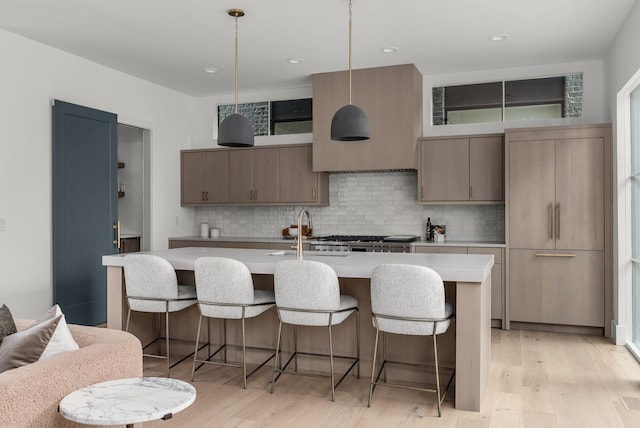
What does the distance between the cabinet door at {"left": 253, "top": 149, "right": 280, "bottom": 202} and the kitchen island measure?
7.11ft

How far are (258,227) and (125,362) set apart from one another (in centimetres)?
503

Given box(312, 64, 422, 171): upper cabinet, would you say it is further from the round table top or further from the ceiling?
the round table top

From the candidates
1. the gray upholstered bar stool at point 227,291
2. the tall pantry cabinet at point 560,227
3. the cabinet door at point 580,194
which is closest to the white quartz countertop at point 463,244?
the tall pantry cabinet at point 560,227

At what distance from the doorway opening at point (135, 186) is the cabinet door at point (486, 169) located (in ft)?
12.7

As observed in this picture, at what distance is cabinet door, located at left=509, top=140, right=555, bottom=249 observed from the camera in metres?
5.40

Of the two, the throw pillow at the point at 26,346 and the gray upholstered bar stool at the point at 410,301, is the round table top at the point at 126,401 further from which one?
the gray upholstered bar stool at the point at 410,301

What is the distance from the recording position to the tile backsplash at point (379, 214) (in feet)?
20.3

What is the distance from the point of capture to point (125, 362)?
7.32 ft

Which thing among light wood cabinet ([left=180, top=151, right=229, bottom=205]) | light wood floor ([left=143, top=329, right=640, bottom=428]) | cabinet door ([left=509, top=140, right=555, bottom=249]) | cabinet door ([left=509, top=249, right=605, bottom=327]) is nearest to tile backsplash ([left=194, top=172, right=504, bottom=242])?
light wood cabinet ([left=180, top=151, right=229, bottom=205])

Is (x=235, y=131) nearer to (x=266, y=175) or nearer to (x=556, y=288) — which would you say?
(x=266, y=175)

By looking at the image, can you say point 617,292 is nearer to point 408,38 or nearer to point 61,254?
point 408,38

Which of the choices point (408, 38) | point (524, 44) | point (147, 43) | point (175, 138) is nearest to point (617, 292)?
point (524, 44)

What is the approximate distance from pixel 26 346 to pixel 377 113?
4611 millimetres

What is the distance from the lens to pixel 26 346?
2.09 m
